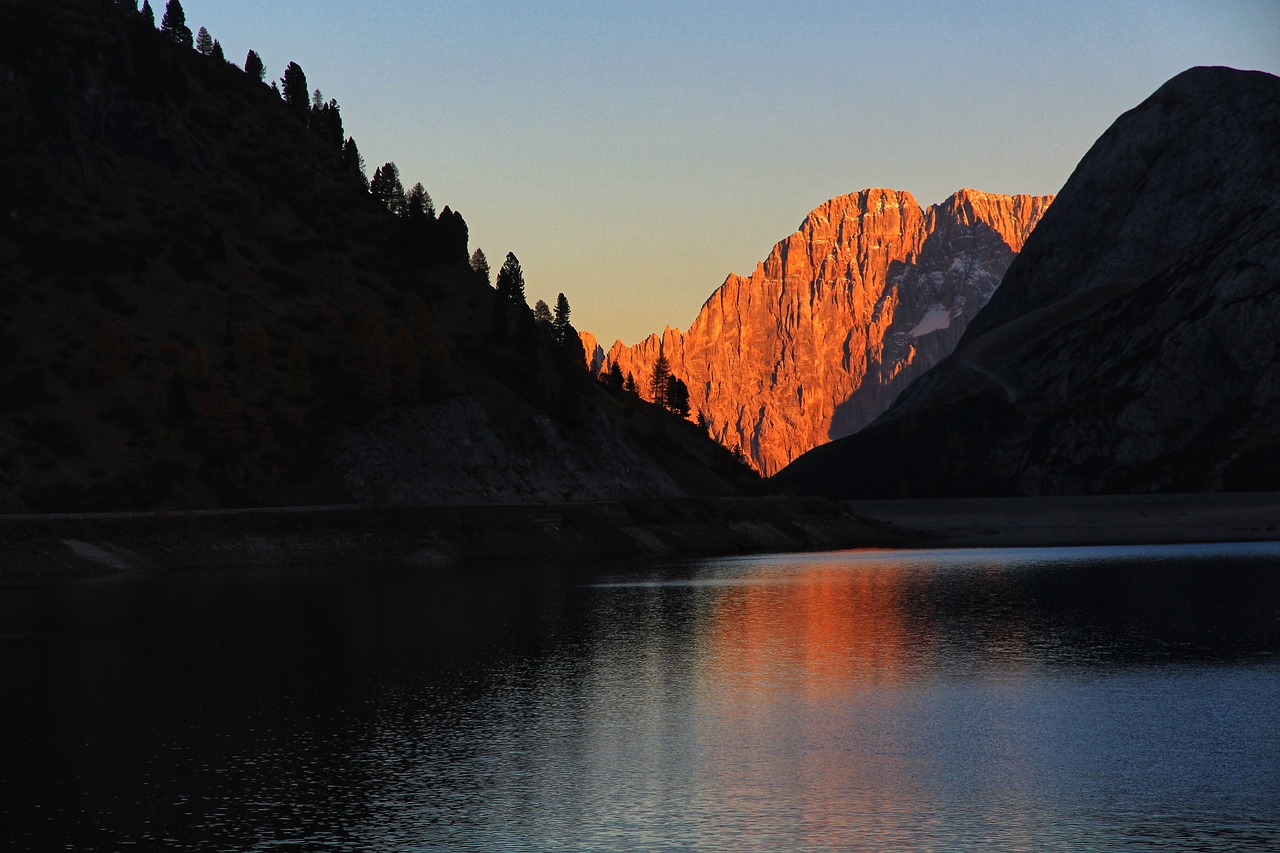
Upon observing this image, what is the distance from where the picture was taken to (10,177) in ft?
568

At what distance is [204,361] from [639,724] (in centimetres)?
12070

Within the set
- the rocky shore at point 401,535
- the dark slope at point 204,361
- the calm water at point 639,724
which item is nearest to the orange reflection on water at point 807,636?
the calm water at point 639,724

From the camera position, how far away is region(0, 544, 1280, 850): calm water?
1294 inches

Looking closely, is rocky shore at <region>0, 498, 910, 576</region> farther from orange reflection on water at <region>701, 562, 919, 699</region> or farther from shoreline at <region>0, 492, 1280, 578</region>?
orange reflection on water at <region>701, 562, 919, 699</region>

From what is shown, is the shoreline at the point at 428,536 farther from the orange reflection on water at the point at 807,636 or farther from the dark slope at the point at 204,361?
the orange reflection on water at the point at 807,636

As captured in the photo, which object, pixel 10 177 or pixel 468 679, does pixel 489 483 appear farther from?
pixel 468 679

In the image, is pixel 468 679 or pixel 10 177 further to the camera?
pixel 10 177

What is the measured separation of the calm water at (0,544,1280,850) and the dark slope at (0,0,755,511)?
178 ft

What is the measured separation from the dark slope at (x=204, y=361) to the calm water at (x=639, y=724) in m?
54.2

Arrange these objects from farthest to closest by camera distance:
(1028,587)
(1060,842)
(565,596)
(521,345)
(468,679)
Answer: (521,345) < (1028,587) < (565,596) < (468,679) < (1060,842)

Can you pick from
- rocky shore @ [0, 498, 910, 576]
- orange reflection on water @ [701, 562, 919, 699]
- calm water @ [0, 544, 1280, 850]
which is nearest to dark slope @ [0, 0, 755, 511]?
rocky shore @ [0, 498, 910, 576]

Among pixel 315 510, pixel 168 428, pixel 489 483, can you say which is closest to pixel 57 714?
pixel 315 510

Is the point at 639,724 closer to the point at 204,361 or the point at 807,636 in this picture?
the point at 807,636

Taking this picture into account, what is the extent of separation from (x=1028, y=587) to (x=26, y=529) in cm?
8529
